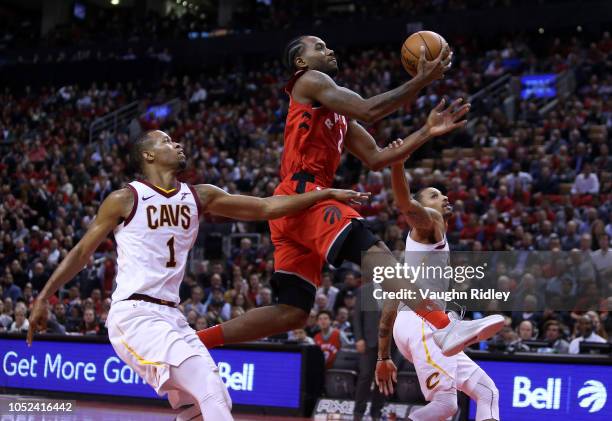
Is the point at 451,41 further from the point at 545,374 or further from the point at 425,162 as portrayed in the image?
the point at 545,374

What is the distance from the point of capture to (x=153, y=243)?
498 cm

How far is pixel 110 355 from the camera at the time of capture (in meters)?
12.2

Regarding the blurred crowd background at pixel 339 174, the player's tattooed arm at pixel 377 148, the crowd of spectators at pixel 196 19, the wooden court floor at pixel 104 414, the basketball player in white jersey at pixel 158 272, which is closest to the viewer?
the basketball player in white jersey at pixel 158 272

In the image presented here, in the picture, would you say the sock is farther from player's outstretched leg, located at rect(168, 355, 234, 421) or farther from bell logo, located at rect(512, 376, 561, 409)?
bell logo, located at rect(512, 376, 561, 409)

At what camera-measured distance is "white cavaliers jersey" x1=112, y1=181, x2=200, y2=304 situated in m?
4.95

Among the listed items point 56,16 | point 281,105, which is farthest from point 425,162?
point 56,16

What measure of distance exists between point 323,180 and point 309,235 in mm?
420

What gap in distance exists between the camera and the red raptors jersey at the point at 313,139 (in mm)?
5805

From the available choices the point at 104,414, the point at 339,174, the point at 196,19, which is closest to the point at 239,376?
the point at 104,414

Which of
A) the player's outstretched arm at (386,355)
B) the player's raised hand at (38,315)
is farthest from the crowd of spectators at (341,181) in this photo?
the player's raised hand at (38,315)

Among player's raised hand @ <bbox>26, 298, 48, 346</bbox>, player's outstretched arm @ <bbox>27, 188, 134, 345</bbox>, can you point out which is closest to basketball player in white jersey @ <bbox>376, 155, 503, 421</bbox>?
player's outstretched arm @ <bbox>27, 188, 134, 345</bbox>

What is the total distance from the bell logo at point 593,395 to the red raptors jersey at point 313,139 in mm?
4748

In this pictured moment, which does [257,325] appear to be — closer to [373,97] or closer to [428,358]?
[428,358]

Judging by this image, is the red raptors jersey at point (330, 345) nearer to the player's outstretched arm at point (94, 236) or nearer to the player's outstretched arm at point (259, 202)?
the player's outstretched arm at point (259, 202)
